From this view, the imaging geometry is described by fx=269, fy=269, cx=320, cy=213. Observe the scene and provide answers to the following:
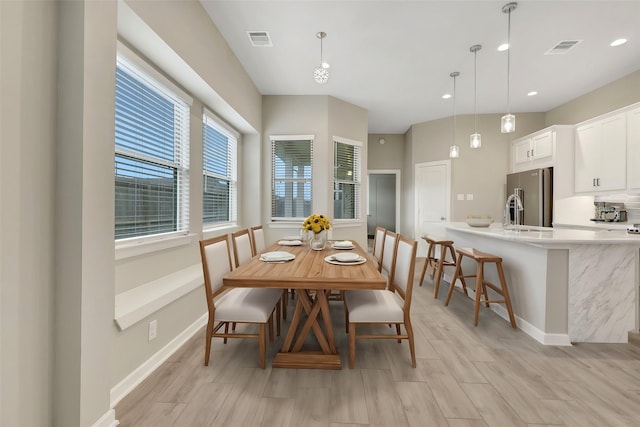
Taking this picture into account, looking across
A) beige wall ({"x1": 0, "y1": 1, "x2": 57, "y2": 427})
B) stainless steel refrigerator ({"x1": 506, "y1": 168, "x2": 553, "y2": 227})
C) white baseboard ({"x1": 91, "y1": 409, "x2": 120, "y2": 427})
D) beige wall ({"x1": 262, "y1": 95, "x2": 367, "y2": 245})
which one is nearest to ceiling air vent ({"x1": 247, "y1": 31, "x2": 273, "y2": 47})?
beige wall ({"x1": 262, "y1": 95, "x2": 367, "y2": 245})

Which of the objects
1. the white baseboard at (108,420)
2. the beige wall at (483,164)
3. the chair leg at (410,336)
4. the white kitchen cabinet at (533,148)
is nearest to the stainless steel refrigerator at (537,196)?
the white kitchen cabinet at (533,148)

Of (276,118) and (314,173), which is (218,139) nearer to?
(276,118)

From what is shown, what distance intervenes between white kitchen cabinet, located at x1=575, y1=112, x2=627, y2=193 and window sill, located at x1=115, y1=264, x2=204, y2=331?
534cm

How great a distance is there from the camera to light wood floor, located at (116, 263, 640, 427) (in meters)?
1.43

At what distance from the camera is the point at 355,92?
4285mm

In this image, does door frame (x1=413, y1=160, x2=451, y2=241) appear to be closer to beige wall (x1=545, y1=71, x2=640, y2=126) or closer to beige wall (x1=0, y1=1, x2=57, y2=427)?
beige wall (x1=545, y1=71, x2=640, y2=126)

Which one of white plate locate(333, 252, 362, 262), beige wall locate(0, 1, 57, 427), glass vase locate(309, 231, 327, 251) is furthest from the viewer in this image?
glass vase locate(309, 231, 327, 251)

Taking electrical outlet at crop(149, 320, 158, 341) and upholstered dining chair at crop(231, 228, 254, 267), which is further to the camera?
upholstered dining chair at crop(231, 228, 254, 267)

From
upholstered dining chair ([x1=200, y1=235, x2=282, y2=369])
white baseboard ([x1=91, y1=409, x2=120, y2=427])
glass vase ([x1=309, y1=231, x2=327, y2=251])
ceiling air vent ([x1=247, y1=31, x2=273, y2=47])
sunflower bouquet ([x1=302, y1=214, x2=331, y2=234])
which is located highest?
ceiling air vent ([x1=247, y1=31, x2=273, y2=47])

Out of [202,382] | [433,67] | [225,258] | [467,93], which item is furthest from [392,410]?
[467,93]

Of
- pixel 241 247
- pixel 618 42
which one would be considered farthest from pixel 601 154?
pixel 241 247

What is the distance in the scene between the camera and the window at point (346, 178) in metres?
4.57

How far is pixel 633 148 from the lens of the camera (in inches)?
135

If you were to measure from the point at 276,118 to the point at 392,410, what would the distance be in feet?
13.3
